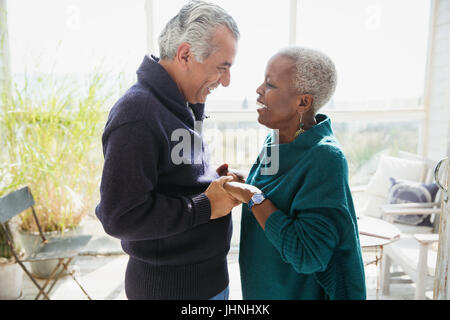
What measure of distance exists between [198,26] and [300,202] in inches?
23.5

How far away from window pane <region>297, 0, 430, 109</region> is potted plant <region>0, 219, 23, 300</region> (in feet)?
9.74

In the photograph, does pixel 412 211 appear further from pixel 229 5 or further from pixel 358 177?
pixel 229 5

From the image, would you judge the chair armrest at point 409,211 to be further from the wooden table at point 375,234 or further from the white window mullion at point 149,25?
the white window mullion at point 149,25

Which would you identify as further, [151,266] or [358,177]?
[358,177]

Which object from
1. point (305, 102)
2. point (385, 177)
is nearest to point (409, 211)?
point (385, 177)

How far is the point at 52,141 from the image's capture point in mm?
2738

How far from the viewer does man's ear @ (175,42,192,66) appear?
1076mm

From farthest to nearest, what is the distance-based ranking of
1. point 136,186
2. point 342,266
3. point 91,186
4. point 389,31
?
point 389,31 → point 91,186 → point 342,266 → point 136,186

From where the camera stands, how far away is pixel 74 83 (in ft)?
9.30

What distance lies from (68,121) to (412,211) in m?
2.76

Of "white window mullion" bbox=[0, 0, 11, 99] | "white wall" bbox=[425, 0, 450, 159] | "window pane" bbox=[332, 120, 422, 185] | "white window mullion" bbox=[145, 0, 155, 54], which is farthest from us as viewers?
"window pane" bbox=[332, 120, 422, 185]

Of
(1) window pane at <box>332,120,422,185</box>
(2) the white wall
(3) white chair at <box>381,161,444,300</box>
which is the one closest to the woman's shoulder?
(3) white chair at <box>381,161,444,300</box>

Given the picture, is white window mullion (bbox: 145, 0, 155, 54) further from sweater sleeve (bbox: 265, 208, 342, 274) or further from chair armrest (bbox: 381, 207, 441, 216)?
sweater sleeve (bbox: 265, 208, 342, 274)
